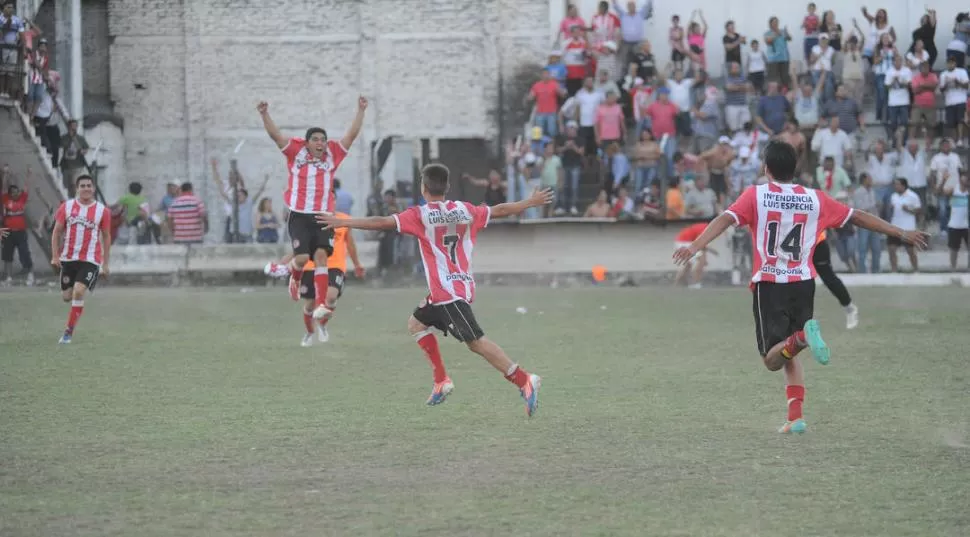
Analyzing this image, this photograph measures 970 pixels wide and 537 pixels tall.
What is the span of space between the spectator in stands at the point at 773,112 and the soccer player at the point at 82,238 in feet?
53.3

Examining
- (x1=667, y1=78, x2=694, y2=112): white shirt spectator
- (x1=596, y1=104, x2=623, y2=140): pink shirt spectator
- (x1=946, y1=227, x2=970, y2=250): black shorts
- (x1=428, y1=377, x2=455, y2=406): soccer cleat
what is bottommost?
(x1=428, y1=377, x2=455, y2=406): soccer cleat

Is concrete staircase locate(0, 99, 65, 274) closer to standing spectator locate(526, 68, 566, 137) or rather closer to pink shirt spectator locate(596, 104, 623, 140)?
standing spectator locate(526, 68, 566, 137)

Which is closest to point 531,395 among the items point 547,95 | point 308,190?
point 308,190

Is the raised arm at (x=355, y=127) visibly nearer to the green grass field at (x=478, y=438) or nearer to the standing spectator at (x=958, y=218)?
the green grass field at (x=478, y=438)

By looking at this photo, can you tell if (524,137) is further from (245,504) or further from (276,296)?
(245,504)

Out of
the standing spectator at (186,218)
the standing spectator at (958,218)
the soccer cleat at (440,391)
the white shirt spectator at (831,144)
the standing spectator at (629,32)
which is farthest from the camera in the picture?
the standing spectator at (629,32)

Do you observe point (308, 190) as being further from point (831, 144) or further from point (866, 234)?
point (831, 144)

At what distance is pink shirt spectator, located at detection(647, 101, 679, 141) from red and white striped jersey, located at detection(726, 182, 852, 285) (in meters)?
20.4

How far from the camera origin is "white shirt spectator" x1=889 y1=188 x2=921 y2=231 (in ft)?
93.5

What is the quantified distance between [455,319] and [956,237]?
66.4ft

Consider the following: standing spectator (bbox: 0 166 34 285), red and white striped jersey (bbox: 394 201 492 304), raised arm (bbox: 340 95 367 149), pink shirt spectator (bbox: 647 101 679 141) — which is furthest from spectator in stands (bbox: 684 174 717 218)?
red and white striped jersey (bbox: 394 201 492 304)

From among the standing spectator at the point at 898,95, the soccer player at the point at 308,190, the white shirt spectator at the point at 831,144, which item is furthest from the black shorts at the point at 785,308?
the standing spectator at the point at 898,95

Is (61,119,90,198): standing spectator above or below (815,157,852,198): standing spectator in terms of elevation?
above

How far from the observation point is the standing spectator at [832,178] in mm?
28578
